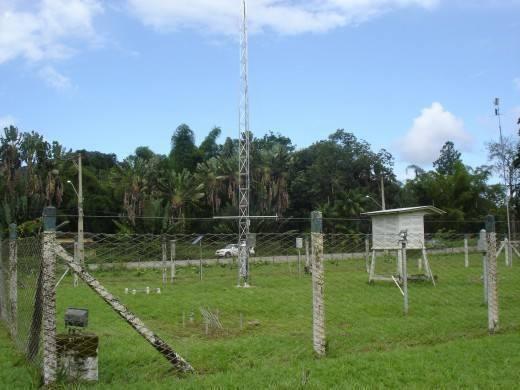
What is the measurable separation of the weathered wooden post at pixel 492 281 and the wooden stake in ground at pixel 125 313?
465 centimetres

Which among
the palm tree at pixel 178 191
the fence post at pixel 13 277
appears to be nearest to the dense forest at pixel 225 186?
the palm tree at pixel 178 191

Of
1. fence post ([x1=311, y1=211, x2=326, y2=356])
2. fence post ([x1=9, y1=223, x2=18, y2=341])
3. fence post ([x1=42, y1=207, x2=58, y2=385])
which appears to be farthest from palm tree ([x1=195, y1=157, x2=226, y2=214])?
fence post ([x1=42, y1=207, x2=58, y2=385])

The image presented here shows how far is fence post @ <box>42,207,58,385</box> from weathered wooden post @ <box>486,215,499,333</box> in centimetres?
598

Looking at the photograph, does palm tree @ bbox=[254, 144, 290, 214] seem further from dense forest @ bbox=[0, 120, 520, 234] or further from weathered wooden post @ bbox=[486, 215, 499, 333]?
weathered wooden post @ bbox=[486, 215, 499, 333]

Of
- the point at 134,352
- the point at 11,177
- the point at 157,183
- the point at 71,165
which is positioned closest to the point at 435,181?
the point at 157,183

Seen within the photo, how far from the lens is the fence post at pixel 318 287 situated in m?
6.27

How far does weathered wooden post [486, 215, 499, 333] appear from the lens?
8227 mm

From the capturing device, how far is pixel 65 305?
42.3 ft

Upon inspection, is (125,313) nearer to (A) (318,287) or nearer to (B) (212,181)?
(A) (318,287)

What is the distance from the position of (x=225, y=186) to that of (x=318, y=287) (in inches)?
1784

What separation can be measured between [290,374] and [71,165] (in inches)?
1657

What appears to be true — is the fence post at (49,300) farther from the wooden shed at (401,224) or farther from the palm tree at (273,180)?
the palm tree at (273,180)

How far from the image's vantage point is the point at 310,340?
305 inches

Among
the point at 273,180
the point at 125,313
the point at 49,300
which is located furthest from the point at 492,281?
the point at 273,180
